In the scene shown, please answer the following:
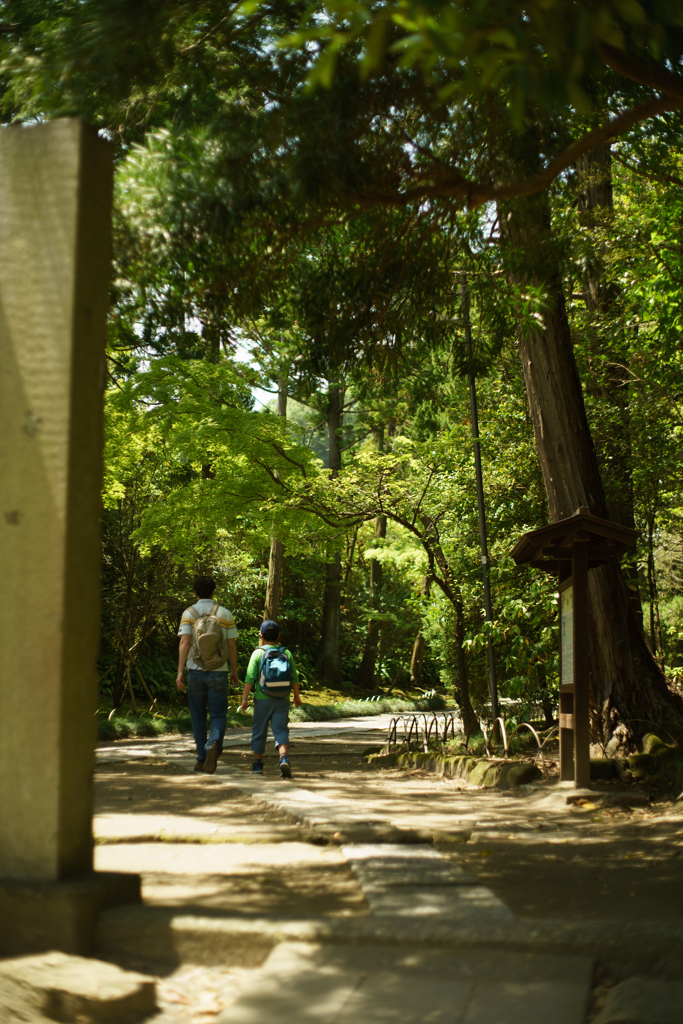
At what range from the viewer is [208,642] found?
8.30 metres

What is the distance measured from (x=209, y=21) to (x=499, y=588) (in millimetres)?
8162

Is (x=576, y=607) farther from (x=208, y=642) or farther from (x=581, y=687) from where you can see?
(x=208, y=642)

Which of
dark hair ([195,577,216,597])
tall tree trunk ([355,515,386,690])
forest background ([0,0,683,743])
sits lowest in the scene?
tall tree trunk ([355,515,386,690])

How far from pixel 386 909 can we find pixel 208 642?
15.7 feet

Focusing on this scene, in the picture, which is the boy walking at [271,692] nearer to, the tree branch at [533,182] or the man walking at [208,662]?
the man walking at [208,662]

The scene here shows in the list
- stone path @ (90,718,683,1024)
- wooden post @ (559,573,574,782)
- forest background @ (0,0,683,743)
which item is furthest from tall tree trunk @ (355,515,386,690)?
stone path @ (90,718,683,1024)

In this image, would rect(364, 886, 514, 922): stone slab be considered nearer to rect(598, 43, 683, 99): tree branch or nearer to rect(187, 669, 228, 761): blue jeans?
rect(187, 669, 228, 761): blue jeans

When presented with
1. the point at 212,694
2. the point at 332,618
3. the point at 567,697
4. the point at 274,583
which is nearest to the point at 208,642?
the point at 212,694

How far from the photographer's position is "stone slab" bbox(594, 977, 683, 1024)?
2.84 meters

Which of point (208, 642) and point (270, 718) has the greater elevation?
point (208, 642)

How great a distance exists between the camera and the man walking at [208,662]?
8.33 meters

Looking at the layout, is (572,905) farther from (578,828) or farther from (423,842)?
(578,828)

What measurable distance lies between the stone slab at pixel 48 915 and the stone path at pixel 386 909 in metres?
0.11

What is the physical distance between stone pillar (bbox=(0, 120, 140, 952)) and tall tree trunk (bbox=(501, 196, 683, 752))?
558 cm
